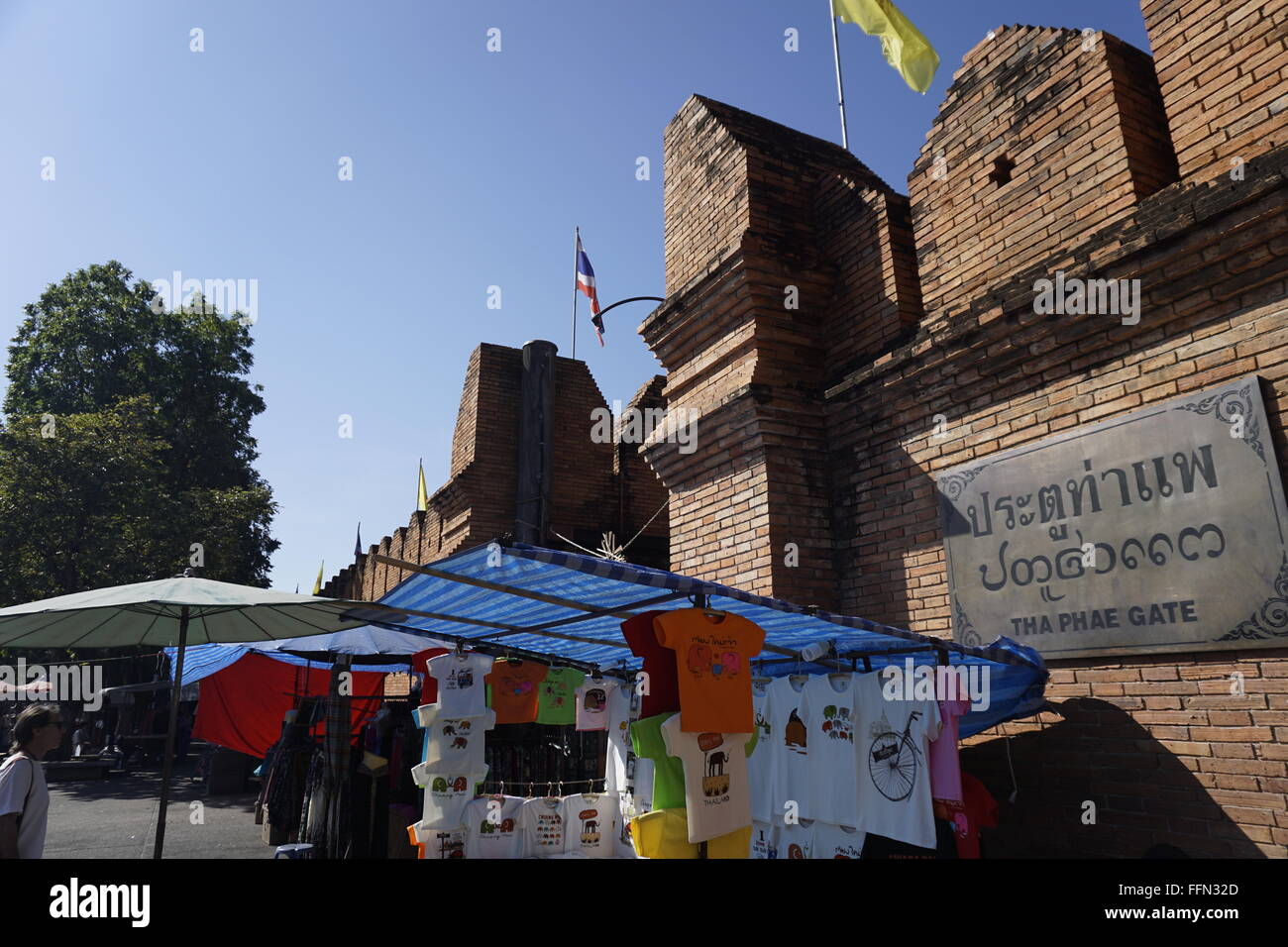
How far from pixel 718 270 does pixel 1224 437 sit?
174 inches

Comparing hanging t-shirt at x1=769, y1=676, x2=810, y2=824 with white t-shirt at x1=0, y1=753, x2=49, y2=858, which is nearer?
white t-shirt at x1=0, y1=753, x2=49, y2=858

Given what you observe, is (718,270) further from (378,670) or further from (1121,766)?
(378,670)

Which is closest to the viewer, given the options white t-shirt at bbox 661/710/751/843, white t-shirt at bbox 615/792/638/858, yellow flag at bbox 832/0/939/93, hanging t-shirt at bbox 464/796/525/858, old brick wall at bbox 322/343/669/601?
white t-shirt at bbox 661/710/751/843

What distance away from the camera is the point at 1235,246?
14.4ft

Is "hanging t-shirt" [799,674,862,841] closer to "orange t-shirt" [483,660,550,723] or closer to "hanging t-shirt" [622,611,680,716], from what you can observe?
"hanging t-shirt" [622,611,680,716]

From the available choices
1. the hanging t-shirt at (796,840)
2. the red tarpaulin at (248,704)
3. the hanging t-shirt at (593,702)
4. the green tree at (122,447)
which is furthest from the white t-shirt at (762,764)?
the green tree at (122,447)

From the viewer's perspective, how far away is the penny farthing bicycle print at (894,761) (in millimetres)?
4586

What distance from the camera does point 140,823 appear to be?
468 inches

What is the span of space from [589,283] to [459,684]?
868 centimetres

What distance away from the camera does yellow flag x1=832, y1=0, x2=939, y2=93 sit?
22.0 ft

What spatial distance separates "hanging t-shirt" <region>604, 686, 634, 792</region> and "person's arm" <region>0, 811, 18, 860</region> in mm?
4442

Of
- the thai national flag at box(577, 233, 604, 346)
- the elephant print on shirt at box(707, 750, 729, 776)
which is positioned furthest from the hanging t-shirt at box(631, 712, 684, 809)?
the thai national flag at box(577, 233, 604, 346)

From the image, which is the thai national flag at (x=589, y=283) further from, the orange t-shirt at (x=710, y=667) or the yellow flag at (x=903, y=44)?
the orange t-shirt at (x=710, y=667)
